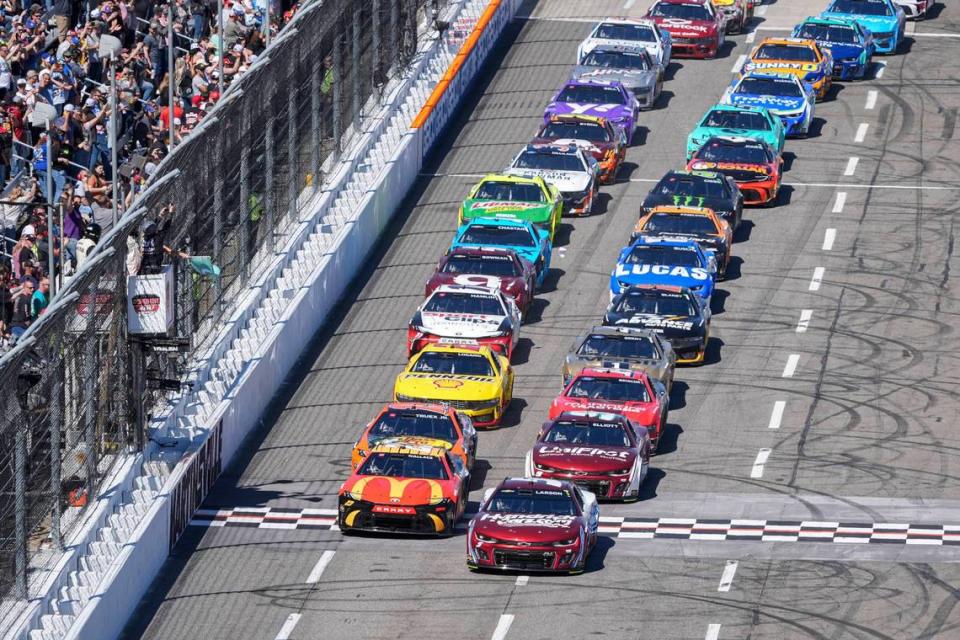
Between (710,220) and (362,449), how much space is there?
11384mm

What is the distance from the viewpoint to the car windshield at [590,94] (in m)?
50.5

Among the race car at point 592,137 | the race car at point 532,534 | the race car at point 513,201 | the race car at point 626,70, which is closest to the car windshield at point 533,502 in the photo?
the race car at point 532,534

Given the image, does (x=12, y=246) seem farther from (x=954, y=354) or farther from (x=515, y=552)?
(x=954, y=354)

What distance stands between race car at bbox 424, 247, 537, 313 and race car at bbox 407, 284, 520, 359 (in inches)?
38.4

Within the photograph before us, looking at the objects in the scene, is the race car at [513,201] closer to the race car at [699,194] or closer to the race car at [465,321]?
the race car at [699,194]

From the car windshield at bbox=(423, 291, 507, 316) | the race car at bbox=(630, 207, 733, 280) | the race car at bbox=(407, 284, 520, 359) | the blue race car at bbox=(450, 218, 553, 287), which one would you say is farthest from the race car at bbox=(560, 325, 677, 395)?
the race car at bbox=(630, 207, 733, 280)

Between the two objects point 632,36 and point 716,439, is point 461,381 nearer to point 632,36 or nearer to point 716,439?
point 716,439

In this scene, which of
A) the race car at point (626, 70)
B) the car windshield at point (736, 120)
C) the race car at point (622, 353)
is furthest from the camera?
the race car at point (626, 70)

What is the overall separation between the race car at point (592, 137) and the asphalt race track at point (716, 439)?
2.39 ft

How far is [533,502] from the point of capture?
104 ft

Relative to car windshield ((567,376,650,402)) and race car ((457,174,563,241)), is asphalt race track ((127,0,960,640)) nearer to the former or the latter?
race car ((457,174,563,241))

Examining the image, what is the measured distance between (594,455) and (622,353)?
161 inches

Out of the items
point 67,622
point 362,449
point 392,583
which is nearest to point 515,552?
point 392,583

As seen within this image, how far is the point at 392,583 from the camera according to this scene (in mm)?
31328
